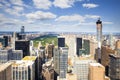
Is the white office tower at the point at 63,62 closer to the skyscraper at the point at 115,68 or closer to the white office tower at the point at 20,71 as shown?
the skyscraper at the point at 115,68

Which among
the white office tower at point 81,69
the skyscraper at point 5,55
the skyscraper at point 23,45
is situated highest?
the skyscraper at point 23,45

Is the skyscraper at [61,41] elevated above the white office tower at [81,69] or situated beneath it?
elevated above

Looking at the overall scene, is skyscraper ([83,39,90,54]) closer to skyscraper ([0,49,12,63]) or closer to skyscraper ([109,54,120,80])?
skyscraper ([109,54,120,80])

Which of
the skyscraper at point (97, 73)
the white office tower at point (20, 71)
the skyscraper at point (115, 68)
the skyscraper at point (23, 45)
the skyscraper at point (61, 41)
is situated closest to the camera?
the white office tower at point (20, 71)

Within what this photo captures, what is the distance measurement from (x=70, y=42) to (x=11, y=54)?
6283 millimetres

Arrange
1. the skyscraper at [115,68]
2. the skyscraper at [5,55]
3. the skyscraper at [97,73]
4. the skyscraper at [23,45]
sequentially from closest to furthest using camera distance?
the skyscraper at [97,73]
the skyscraper at [115,68]
the skyscraper at [5,55]
the skyscraper at [23,45]

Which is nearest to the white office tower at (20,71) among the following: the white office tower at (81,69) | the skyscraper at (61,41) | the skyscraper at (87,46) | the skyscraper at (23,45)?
the white office tower at (81,69)

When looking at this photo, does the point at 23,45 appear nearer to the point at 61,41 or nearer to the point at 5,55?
the point at 5,55

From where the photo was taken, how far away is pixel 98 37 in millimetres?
19344

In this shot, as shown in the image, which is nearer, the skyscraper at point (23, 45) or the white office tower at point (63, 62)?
the white office tower at point (63, 62)

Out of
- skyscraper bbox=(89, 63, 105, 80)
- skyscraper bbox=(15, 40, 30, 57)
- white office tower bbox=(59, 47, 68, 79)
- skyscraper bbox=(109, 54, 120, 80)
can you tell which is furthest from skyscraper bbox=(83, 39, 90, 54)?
skyscraper bbox=(89, 63, 105, 80)

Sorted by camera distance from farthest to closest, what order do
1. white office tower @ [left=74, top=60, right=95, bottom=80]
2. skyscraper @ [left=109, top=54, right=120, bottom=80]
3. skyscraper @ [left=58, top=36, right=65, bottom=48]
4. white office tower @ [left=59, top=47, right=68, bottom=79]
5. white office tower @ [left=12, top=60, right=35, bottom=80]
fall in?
skyscraper @ [left=58, top=36, right=65, bottom=48] → white office tower @ [left=59, top=47, right=68, bottom=79] → skyscraper @ [left=109, top=54, right=120, bottom=80] → white office tower @ [left=74, top=60, right=95, bottom=80] → white office tower @ [left=12, top=60, right=35, bottom=80]

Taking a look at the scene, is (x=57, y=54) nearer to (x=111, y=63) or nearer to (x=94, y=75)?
(x=111, y=63)

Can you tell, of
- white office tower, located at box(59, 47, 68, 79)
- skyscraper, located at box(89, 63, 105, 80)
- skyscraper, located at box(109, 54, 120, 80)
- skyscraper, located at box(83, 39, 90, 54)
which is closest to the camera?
skyscraper, located at box(89, 63, 105, 80)
